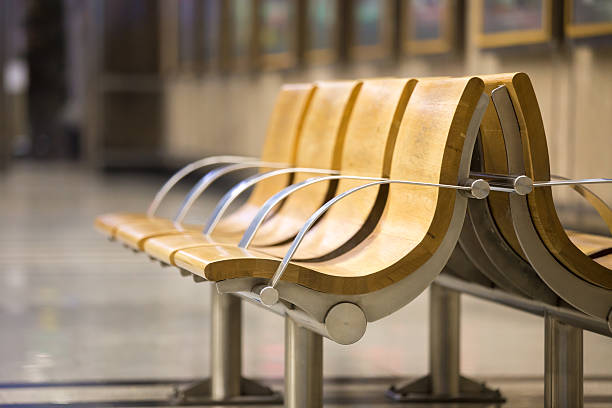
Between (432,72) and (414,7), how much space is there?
664 millimetres

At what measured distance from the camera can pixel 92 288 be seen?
7.12 meters

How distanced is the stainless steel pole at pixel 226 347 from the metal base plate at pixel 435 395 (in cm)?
60

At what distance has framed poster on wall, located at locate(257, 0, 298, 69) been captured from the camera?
12898 mm

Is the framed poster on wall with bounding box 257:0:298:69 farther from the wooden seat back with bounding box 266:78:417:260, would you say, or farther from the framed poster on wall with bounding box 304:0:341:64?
the wooden seat back with bounding box 266:78:417:260

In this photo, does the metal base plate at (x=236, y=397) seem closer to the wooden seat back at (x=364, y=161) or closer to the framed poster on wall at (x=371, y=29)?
the wooden seat back at (x=364, y=161)

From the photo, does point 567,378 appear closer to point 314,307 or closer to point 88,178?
point 314,307

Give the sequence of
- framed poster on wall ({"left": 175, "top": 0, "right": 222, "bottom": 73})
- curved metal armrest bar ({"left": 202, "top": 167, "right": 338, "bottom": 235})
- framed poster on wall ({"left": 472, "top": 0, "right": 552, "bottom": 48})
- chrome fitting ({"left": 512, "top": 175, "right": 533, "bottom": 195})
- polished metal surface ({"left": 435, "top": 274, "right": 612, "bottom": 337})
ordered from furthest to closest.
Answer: framed poster on wall ({"left": 175, "top": 0, "right": 222, "bottom": 73}) < framed poster on wall ({"left": 472, "top": 0, "right": 552, "bottom": 48}) < curved metal armrest bar ({"left": 202, "top": 167, "right": 338, "bottom": 235}) < polished metal surface ({"left": 435, "top": 274, "right": 612, "bottom": 337}) < chrome fitting ({"left": 512, "top": 175, "right": 533, "bottom": 195})

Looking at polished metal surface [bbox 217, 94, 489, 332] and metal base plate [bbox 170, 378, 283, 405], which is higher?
polished metal surface [bbox 217, 94, 489, 332]

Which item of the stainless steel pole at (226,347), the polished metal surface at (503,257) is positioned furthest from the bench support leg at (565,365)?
the stainless steel pole at (226,347)

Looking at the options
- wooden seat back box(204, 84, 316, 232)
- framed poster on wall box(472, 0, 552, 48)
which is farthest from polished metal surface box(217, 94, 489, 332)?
framed poster on wall box(472, 0, 552, 48)

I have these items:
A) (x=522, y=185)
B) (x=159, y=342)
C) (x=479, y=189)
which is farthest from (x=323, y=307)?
(x=159, y=342)

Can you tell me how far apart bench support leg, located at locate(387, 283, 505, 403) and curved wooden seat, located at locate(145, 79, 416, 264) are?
599mm

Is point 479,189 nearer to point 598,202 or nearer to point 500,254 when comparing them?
point 500,254

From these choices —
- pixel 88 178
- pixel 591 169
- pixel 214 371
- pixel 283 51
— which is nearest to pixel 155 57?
pixel 88 178
